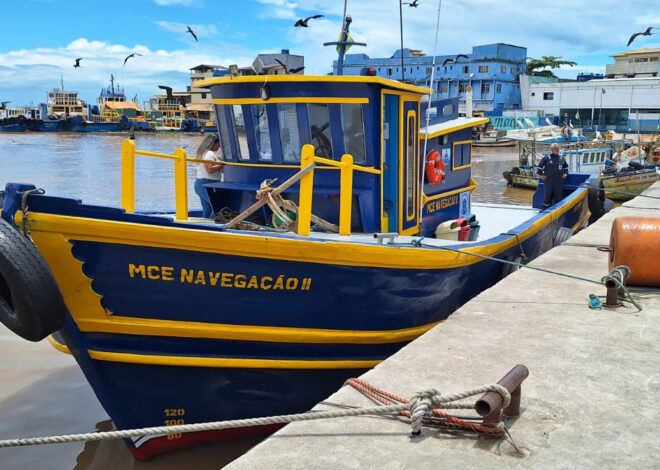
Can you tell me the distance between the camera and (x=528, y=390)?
3699 millimetres

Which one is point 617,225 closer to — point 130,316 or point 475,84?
point 130,316

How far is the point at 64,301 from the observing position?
→ 419 centimetres

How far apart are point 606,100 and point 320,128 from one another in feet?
192

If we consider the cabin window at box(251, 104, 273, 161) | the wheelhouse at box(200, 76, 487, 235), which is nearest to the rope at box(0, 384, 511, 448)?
the wheelhouse at box(200, 76, 487, 235)

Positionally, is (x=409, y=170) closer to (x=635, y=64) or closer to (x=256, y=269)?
(x=256, y=269)

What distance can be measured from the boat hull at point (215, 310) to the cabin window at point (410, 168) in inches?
43.4

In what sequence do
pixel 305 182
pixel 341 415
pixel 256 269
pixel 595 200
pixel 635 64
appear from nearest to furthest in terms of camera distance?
pixel 341 415, pixel 256 269, pixel 305 182, pixel 595 200, pixel 635 64

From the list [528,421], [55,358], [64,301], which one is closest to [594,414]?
[528,421]

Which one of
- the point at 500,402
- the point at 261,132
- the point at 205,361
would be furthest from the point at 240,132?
the point at 500,402

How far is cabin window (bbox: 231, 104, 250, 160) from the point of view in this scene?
643 centimetres

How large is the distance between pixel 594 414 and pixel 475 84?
65345 mm

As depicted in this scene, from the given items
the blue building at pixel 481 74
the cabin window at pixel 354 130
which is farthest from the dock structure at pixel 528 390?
the blue building at pixel 481 74

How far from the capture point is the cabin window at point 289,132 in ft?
19.9

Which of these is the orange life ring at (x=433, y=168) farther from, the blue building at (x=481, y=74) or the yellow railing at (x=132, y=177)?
the blue building at (x=481, y=74)
